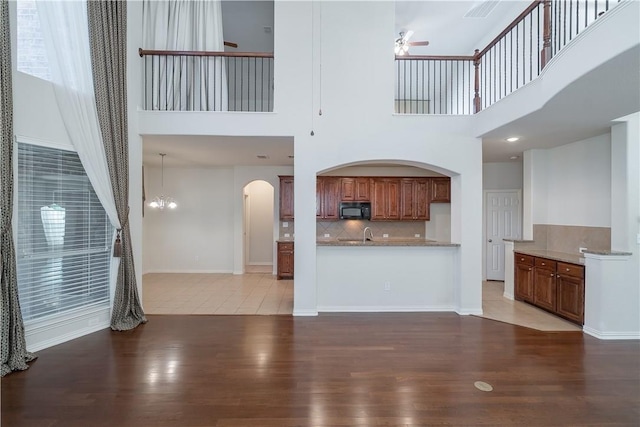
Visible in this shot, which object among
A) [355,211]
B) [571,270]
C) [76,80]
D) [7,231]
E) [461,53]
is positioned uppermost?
[461,53]

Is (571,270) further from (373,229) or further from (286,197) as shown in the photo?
(286,197)

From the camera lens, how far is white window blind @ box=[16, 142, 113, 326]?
323cm

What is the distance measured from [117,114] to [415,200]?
5798 mm

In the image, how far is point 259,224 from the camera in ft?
30.8

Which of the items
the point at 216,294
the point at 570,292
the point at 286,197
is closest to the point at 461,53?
the point at 286,197

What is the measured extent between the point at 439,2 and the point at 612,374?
5882 mm

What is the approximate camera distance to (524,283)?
5.05 meters

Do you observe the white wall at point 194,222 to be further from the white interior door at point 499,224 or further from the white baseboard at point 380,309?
the white interior door at point 499,224

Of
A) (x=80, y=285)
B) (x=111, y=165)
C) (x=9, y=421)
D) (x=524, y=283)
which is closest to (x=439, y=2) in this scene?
(x=524, y=283)

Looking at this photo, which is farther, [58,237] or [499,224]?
[499,224]

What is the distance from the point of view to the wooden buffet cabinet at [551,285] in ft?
13.2

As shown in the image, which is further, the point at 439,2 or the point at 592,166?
the point at 439,2

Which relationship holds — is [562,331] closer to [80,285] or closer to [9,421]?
[9,421]

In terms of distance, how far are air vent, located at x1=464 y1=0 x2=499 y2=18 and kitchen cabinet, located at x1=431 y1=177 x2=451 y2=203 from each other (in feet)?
10.3
